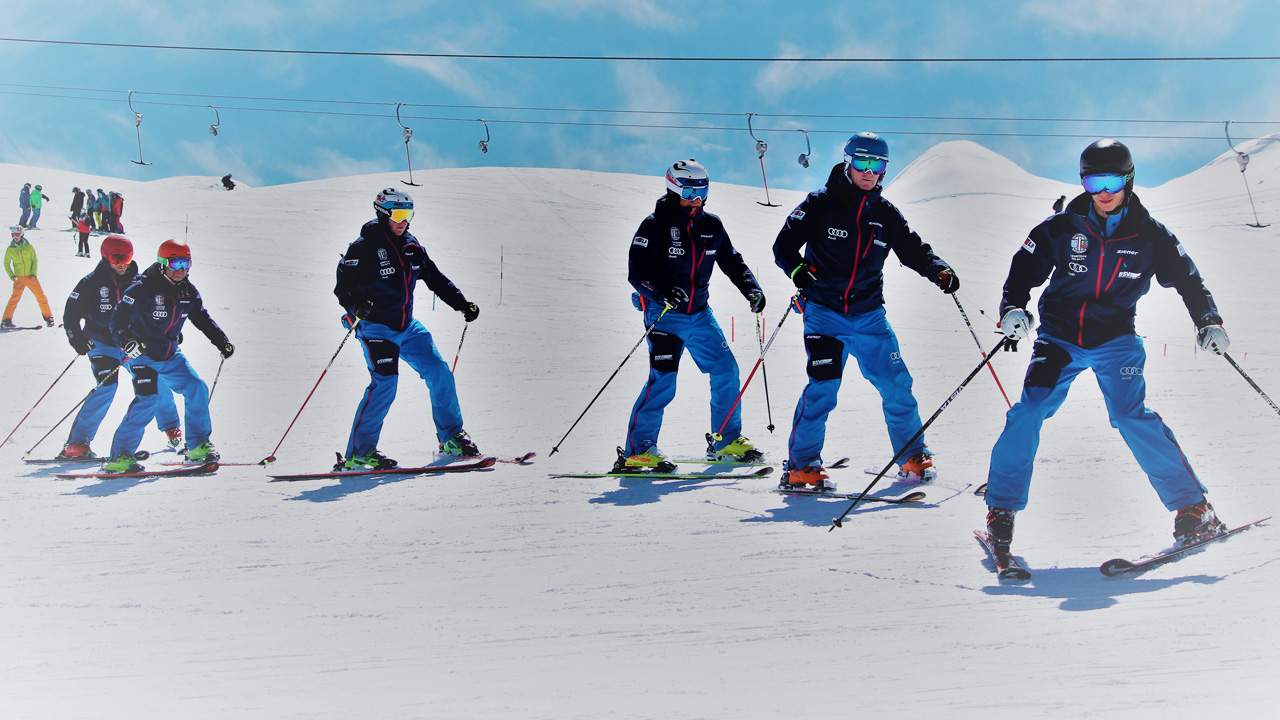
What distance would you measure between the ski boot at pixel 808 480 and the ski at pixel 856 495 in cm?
3

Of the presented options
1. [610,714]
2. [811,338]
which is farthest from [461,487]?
[610,714]

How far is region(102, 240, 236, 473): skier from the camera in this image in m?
8.48

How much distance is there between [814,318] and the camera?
663 cm

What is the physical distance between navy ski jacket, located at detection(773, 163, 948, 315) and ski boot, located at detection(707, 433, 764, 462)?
1549 mm

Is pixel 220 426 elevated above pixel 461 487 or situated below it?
above

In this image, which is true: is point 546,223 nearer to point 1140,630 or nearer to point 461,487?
point 461,487

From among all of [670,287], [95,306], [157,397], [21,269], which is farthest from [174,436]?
[21,269]

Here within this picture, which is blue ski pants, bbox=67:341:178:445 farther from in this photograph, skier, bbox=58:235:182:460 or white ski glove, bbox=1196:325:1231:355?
white ski glove, bbox=1196:325:1231:355

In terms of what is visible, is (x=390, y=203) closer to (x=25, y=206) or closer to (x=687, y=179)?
(x=687, y=179)

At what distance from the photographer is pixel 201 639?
414 cm

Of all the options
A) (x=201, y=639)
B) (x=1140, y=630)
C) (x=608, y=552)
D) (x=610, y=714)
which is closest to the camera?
(x=610, y=714)

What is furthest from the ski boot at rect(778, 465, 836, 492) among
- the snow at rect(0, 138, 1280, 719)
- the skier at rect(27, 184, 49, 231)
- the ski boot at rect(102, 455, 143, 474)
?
the skier at rect(27, 184, 49, 231)

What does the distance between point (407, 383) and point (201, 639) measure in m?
9.59

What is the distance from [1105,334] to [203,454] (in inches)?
275
